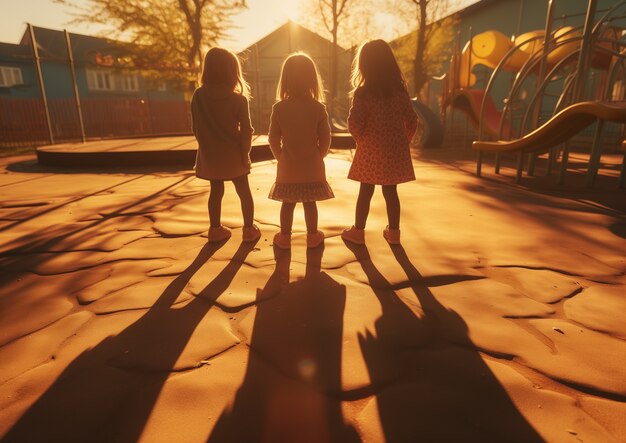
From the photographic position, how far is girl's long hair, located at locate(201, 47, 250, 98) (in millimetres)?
2389

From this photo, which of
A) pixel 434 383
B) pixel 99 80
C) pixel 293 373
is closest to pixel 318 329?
pixel 293 373

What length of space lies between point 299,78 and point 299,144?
0.39 m

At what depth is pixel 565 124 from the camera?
4.00 m

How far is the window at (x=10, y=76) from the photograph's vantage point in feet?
69.1

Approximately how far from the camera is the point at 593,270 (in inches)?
78.4

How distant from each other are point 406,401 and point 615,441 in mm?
508

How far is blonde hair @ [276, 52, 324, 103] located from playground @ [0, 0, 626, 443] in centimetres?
96

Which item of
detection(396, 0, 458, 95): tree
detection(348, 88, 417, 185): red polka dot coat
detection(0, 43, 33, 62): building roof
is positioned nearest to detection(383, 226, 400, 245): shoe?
detection(348, 88, 417, 185): red polka dot coat

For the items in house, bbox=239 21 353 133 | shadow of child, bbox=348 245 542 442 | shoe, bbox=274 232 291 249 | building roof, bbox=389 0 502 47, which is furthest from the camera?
house, bbox=239 21 353 133

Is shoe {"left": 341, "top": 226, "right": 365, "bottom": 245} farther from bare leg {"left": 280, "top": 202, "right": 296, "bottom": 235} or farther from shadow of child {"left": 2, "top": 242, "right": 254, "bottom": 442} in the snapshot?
shadow of child {"left": 2, "top": 242, "right": 254, "bottom": 442}

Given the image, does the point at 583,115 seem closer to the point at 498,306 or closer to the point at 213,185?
the point at 498,306

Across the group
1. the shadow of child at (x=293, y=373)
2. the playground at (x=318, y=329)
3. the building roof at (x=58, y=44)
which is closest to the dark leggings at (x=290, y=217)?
the playground at (x=318, y=329)

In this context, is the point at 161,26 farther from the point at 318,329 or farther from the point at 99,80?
the point at 318,329

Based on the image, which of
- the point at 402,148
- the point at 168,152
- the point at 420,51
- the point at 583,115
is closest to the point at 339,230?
the point at 402,148
